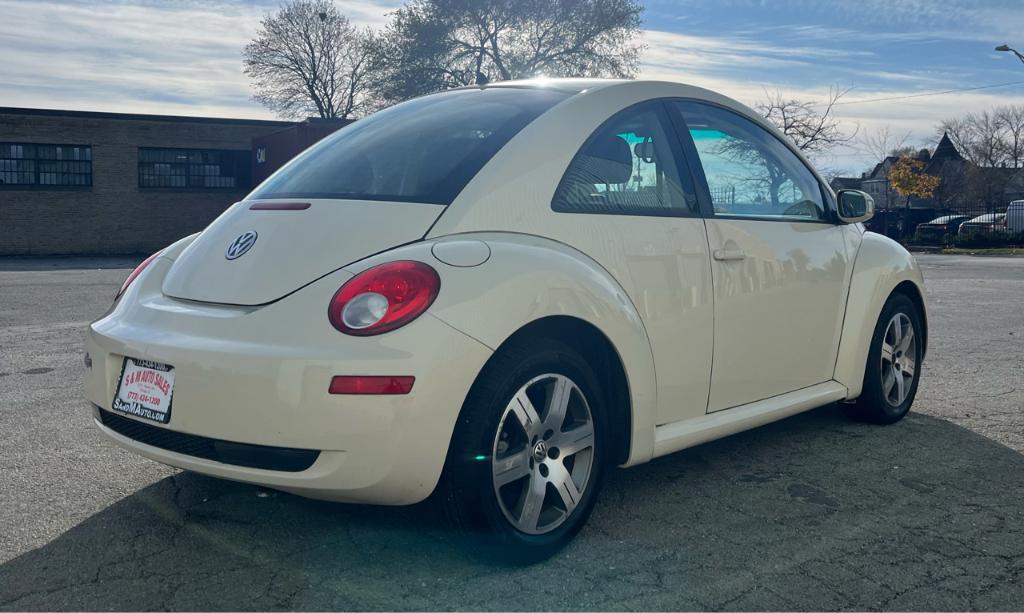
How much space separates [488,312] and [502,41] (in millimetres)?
44552

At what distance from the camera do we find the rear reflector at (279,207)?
10.5 ft

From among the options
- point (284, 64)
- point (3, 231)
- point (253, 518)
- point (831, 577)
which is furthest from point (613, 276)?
point (284, 64)

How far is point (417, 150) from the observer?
11.3 ft

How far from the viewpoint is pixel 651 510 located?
3.52m

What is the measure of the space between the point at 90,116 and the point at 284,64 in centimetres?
1699

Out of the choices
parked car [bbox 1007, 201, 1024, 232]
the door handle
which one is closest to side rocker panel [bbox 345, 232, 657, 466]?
the door handle

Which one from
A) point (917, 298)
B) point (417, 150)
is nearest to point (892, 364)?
point (917, 298)

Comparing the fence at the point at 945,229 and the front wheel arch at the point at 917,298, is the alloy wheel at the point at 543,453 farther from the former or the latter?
the fence at the point at 945,229

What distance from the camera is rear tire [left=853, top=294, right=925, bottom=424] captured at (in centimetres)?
470

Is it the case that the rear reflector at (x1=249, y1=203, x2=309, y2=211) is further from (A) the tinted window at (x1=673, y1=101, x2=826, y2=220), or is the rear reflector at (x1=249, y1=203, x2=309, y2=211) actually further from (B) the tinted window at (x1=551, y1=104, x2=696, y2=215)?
(A) the tinted window at (x1=673, y1=101, x2=826, y2=220)

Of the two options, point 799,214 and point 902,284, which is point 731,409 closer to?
point 799,214

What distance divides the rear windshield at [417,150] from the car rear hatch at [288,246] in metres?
0.11

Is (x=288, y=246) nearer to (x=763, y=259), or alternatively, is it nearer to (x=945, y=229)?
(x=763, y=259)

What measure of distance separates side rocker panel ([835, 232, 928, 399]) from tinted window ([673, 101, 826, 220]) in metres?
0.39
